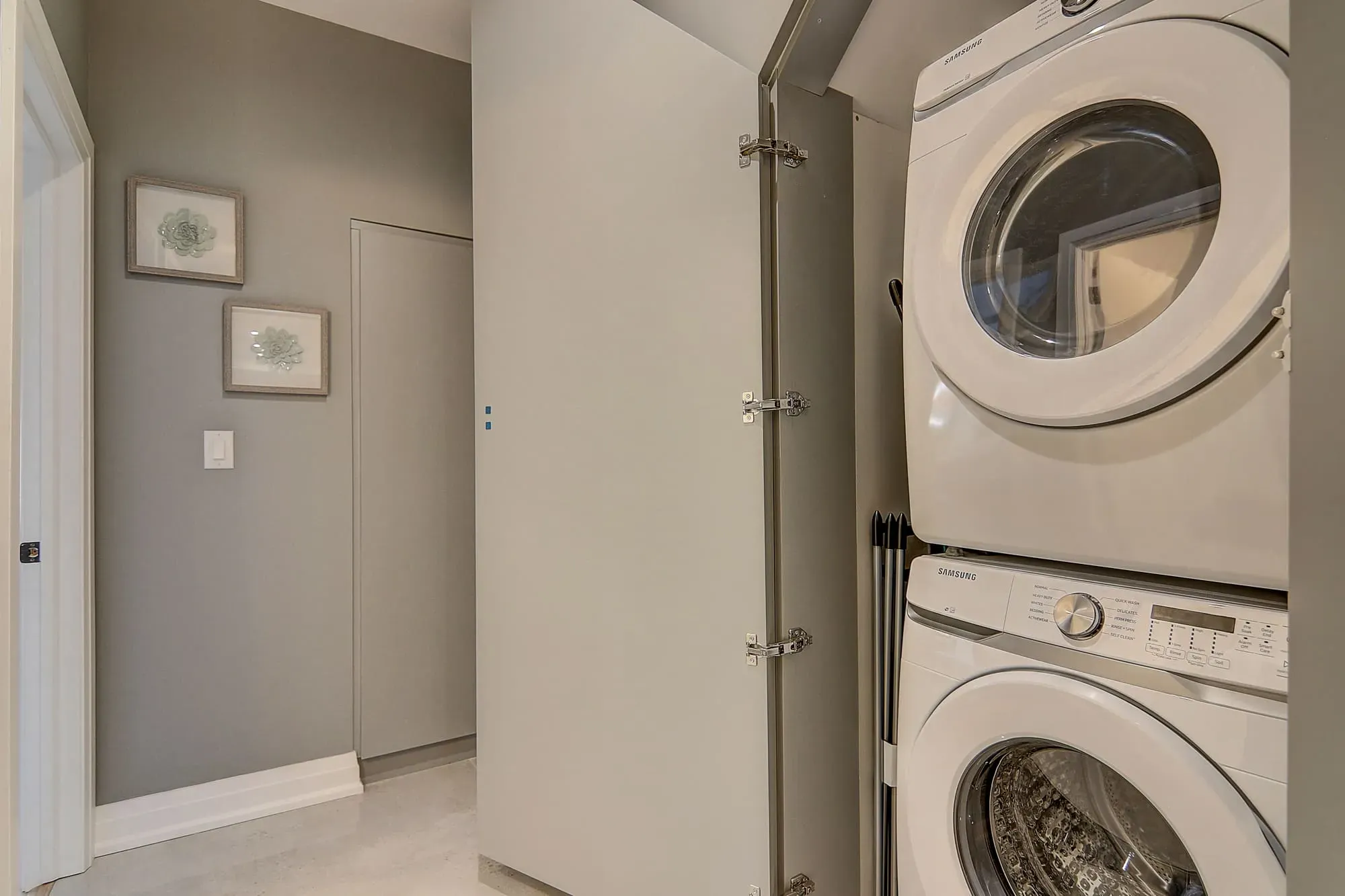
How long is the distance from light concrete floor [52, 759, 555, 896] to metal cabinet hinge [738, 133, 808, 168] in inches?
74.5

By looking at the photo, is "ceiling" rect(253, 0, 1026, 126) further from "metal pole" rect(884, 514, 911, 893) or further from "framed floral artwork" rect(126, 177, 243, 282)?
"framed floral artwork" rect(126, 177, 243, 282)

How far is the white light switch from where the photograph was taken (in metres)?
2.43

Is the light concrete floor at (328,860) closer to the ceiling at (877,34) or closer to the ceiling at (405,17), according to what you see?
the ceiling at (877,34)

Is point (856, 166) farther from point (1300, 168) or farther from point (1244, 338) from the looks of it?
point (1300, 168)

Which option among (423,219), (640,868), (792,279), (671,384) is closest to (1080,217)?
(792,279)

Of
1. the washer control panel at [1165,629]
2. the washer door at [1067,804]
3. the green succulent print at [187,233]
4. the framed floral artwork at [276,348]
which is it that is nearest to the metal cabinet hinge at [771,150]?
the washer control panel at [1165,629]

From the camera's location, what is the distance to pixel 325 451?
104 inches

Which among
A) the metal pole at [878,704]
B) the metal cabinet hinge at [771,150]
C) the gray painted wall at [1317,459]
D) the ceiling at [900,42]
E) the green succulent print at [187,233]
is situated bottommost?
the metal pole at [878,704]

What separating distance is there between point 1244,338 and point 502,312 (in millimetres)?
1632

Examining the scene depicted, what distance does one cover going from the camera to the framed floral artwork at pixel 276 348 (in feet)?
8.10

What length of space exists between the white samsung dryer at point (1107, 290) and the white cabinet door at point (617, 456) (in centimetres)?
42

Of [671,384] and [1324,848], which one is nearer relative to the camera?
[1324,848]

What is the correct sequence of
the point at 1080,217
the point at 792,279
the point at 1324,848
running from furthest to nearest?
the point at 792,279, the point at 1080,217, the point at 1324,848

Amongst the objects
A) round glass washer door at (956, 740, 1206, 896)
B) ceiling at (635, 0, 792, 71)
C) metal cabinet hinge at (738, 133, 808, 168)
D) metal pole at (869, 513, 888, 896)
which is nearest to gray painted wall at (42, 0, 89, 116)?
ceiling at (635, 0, 792, 71)
